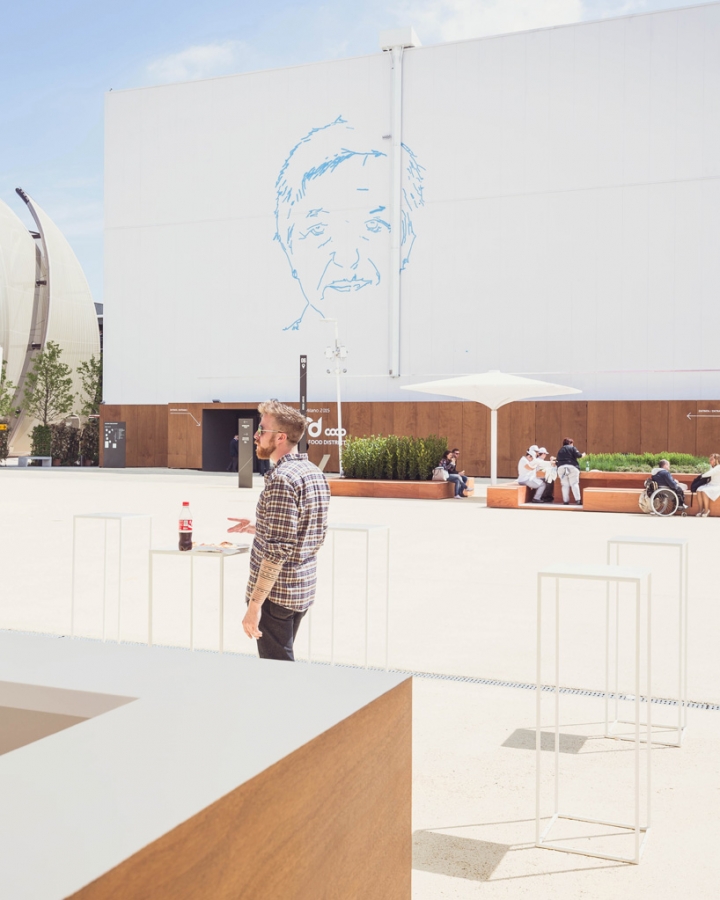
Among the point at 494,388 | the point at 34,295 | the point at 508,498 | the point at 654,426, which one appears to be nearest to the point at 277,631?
the point at 508,498

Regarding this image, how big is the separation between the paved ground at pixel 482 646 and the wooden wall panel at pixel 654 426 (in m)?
14.4

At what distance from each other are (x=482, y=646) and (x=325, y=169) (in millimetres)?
30625

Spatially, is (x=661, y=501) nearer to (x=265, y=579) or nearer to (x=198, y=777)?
(x=265, y=579)

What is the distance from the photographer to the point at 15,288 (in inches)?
2291

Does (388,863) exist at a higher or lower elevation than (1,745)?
lower

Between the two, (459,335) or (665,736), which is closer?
(665,736)

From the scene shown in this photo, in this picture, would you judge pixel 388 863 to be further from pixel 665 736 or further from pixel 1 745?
pixel 665 736

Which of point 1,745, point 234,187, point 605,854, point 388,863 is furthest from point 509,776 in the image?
point 234,187

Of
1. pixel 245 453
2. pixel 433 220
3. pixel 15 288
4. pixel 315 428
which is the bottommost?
pixel 245 453

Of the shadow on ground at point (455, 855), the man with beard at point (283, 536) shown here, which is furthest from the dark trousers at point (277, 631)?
the shadow on ground at point (455, 855)

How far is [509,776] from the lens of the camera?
4398 millimetres

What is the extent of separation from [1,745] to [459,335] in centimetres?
3168

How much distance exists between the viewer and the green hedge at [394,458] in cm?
2233

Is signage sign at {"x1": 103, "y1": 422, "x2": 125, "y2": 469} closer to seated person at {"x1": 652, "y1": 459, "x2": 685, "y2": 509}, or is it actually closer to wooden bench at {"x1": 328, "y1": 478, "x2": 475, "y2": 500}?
wooden bench at {"x1": 328, "y1": 478, "x2": 475, "y2": 500}
